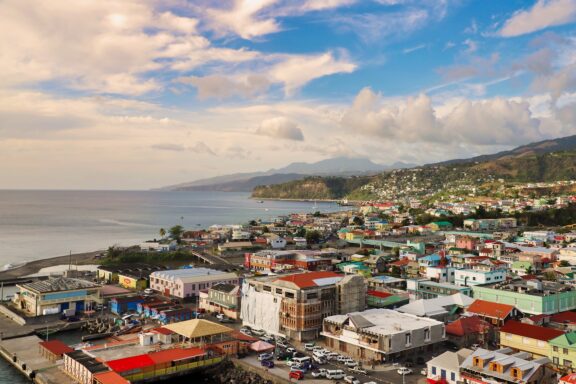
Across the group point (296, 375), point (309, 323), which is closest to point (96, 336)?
point (309, 323)

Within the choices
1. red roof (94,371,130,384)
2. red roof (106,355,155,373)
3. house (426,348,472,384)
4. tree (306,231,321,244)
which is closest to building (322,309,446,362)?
house (426,348,472,384)

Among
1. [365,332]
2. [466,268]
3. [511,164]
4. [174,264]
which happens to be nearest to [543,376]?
[365,332]

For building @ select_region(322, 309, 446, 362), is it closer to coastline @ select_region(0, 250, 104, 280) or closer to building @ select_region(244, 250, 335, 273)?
building @ select_region(244, 250, 335, 273)

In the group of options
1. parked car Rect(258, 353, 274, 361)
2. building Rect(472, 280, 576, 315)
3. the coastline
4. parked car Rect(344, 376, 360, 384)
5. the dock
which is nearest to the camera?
parked car Rect(344, 376, 360, 384)

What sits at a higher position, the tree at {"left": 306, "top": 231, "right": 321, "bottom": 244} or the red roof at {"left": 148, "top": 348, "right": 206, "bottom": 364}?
the tree at {"left": 306, "top": 231, "right": 321, "bottom": 244}

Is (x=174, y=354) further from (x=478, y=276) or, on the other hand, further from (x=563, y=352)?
(x=478, y=276)

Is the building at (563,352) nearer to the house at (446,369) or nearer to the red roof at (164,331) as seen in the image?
Answer: the house at (446,369)

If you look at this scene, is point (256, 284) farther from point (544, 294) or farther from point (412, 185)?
point (412, 185)
